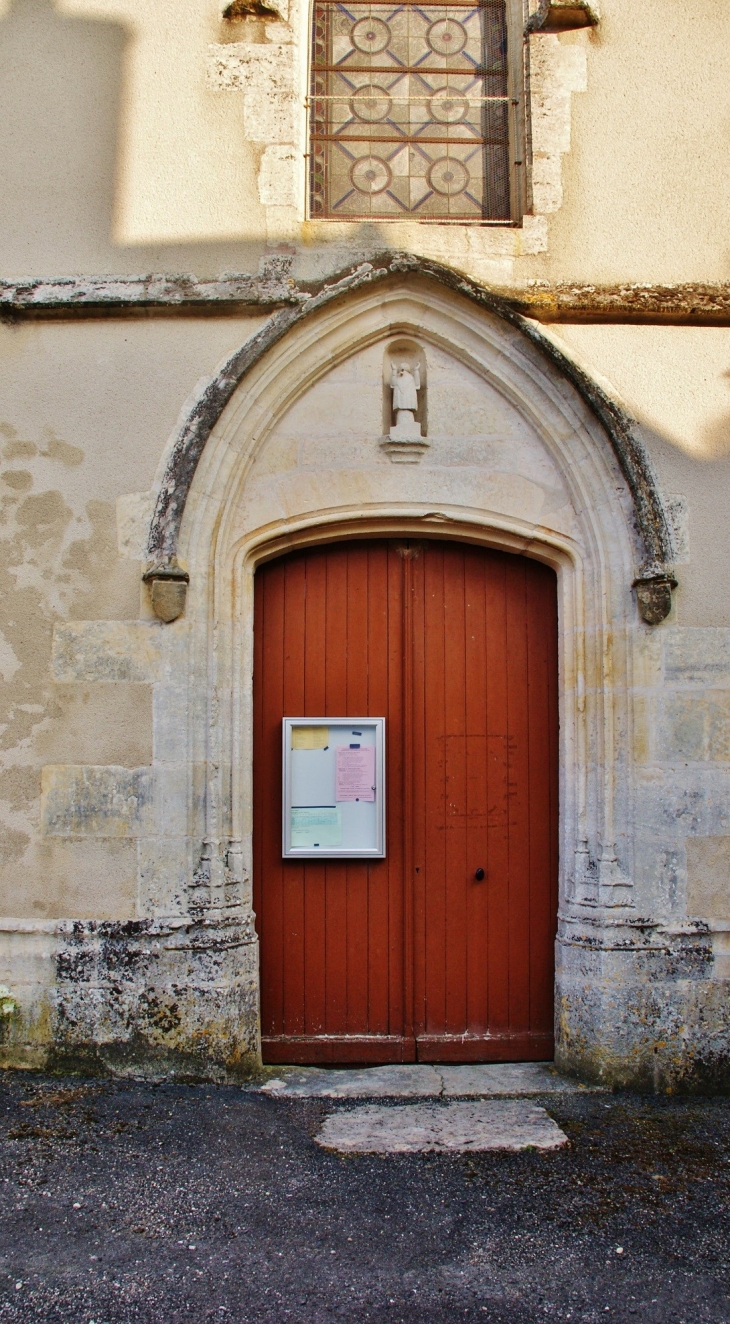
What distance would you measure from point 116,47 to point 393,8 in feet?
4.60

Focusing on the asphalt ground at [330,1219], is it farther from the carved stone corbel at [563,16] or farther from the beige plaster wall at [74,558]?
the carved stone corbel at [563,16]

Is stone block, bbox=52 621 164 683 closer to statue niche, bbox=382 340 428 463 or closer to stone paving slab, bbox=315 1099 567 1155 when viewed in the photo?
statue niche, bbox=382 340 428 463

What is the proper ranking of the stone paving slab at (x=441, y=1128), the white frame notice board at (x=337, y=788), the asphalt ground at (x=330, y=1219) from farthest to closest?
1. the white frame notice board at (x=337, y=788)
2. the stone paving slab at (x=441, y=1128)
3. the asphalt ground at (x=330, y=1219)

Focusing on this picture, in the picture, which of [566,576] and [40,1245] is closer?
[40,1245]

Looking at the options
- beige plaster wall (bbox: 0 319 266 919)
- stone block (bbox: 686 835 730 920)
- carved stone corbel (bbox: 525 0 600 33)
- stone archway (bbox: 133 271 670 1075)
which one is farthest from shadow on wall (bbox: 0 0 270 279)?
stone block (bbox: 686 835 730 920)

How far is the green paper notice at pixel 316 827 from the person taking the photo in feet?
14.0

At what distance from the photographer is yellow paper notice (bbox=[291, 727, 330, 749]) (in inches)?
169

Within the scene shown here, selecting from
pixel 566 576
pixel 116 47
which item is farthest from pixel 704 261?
pixel 116 47

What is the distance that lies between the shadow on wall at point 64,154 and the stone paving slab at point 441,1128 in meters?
3.56

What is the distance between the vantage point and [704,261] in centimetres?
435

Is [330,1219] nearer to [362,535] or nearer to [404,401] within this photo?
[362,535]

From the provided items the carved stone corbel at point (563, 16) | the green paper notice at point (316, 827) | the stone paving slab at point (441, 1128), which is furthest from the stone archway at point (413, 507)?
the carved stone corbel at point (563, 16)

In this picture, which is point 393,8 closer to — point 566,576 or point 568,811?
point 566,576

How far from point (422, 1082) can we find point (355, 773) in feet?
4.30
